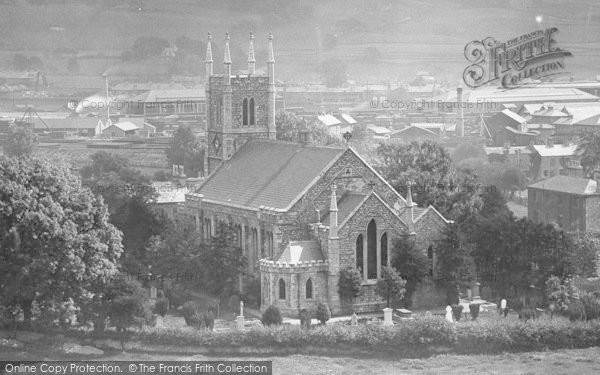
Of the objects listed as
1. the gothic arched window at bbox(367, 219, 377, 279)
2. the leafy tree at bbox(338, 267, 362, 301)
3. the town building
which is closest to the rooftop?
the town building

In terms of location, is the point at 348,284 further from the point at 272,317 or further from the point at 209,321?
the point at 209,321

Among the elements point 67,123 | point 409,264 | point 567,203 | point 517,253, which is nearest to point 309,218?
point 409,264

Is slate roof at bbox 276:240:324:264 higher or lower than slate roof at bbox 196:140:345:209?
lower

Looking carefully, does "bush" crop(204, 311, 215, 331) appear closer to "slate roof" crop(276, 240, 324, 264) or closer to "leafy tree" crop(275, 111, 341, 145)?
"slate roof" crop(276, 240, 324, 264)

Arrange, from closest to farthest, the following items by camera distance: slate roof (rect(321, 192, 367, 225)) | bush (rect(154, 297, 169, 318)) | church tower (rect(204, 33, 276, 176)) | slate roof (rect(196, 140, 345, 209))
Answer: bush (rect(154, 297, 169, 318)), slate roof (rect(321, 192, 367, 225)), slate roof (rect(196, 140, 345, 209)), church tower (rect(204, 33, 276, 176))

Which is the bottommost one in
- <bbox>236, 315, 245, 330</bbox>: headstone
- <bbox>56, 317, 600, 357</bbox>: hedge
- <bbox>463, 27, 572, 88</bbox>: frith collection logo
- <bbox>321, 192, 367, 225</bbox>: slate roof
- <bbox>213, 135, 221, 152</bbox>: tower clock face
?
<bbox>56, 317, 600, 357</bbox>: hedge

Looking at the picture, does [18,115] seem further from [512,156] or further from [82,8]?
[512,156]

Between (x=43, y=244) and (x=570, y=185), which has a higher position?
(x=570, y=185)
